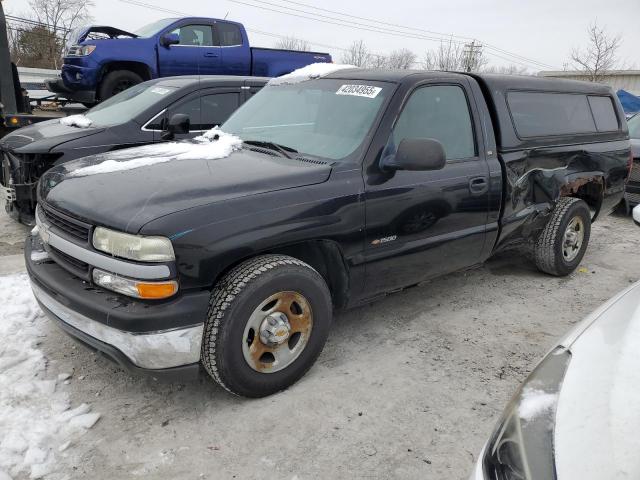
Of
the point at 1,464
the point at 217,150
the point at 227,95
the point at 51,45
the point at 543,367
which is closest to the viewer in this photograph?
the point at 543,367

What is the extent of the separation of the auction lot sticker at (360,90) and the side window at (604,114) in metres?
2.77

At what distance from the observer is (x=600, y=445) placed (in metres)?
1.32

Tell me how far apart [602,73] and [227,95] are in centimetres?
2803

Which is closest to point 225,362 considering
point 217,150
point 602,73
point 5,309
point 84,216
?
point 84,216

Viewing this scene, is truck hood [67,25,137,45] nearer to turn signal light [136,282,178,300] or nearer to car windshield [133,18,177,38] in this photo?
car windshield [133,18,177,38]

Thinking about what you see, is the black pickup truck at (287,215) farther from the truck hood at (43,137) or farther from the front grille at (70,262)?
the truck hood at (43,137)

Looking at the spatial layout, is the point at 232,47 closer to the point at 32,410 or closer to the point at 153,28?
the point at 153,28

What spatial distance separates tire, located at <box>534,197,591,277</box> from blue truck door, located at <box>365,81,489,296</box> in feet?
3.58

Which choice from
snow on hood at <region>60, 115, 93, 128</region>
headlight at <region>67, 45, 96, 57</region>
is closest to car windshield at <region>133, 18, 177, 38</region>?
headlight at <region>67, 45, 96, 57</region>

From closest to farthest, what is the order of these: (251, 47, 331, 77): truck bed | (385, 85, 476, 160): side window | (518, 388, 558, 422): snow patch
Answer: (518, 388, 558, 422): snow patch < (385, 85, 476, 160): side window < (251, 47, 331, 77): truck bed

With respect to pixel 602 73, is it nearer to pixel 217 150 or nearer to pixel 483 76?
pixel 483 76

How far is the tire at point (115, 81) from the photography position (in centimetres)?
927

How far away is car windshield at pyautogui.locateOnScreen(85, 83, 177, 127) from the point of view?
569cm

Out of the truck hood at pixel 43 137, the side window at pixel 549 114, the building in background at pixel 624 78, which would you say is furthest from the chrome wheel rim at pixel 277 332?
the building in background at pixel 624 78
